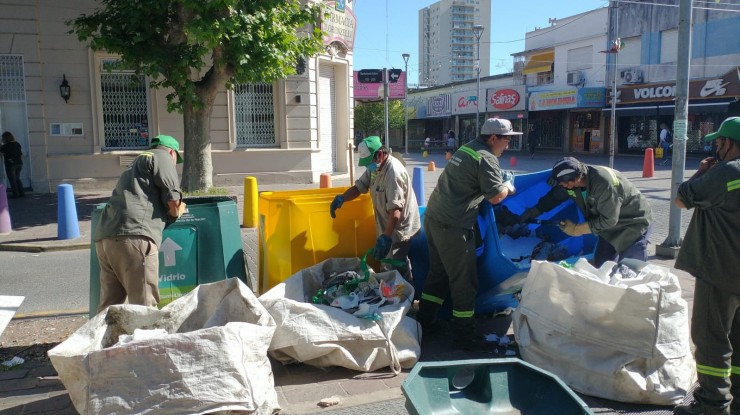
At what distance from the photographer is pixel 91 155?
15508 mm

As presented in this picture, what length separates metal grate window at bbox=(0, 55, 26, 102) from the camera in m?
14.9

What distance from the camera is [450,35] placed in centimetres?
12788

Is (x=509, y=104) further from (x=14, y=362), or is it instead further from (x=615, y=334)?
(x=14, y=362)

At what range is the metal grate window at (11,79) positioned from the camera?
48.9 feet

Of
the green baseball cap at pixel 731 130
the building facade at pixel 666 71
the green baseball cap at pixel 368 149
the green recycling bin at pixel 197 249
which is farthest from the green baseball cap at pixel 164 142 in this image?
the building facade at pixel 666 71

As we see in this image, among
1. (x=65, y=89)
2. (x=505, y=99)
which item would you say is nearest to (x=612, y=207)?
(x=65, y=89)

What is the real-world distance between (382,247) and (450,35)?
12923 centimetres

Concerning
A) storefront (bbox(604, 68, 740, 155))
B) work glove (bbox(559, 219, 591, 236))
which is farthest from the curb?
storefront (bbox(604, 68, 740, 155))

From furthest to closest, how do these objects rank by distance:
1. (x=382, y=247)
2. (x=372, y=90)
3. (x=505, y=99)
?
(x=505, y=99) < (x=372, y=90) < (x=382, y=247)

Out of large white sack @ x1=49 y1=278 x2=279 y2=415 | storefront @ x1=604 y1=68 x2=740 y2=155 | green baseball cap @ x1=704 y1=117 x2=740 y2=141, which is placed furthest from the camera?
storefront @ x1=604 y1=68 x2=740 y2=155

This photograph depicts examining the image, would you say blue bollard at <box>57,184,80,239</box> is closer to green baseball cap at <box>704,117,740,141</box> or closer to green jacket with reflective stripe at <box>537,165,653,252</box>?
green jacket with reflective stripe at <box>537,165,653,252</box>

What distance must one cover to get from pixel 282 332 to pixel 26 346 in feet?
7.48

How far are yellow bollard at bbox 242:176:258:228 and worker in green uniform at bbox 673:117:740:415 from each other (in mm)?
8039

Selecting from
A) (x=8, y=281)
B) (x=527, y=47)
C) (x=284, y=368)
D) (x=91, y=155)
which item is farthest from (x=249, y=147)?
(x=527, y=47)
